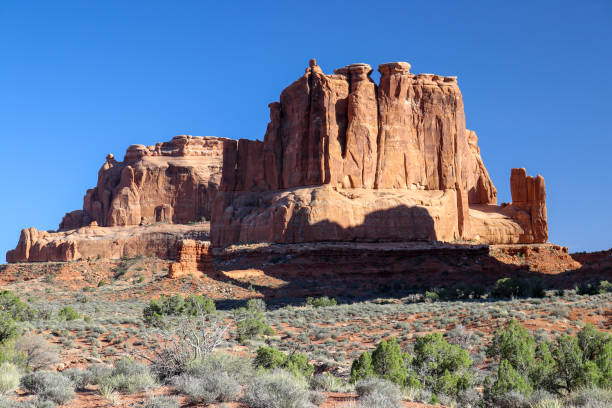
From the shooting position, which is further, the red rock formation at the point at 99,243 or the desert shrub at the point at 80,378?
the red rock formation at the point at 99,243

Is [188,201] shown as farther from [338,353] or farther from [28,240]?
[338,353]

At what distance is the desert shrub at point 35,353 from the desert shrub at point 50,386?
3.55m

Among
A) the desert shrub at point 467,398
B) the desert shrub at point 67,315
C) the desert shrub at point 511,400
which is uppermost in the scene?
the desert shrub at point 67,315

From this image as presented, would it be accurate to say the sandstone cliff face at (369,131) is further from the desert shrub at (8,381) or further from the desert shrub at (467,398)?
the desert shrub at (8,381)

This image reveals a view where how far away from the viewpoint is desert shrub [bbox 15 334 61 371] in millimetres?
15040

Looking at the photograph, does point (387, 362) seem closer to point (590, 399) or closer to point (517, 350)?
point (517, 350)

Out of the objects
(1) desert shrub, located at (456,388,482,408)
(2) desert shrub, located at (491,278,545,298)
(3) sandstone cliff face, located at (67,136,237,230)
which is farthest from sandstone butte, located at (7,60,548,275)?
(1) desert shrub, located at (456,388,482,408)

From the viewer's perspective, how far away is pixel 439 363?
1410 centimetres

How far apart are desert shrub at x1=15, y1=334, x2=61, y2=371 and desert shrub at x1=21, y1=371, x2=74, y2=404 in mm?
3554

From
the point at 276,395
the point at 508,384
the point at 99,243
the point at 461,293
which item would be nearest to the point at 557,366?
the point at 508,384

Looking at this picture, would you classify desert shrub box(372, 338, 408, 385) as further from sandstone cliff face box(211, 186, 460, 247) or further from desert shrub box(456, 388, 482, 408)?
sandstone cliff face box(211, 186, 460, 247)

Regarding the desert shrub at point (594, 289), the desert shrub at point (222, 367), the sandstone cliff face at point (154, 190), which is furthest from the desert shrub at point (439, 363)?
the sandstone cliff face at point (154, 190)

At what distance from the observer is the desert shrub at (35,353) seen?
15.0m

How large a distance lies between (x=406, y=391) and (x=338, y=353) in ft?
25.2
